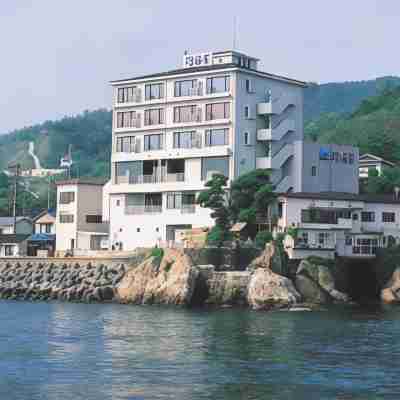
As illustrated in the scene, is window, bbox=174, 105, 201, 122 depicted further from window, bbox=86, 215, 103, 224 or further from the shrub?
window, bbox=86, 215, 103, 224

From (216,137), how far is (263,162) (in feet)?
16.4

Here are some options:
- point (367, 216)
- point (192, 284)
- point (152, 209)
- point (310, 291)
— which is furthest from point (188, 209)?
point (310, 291)

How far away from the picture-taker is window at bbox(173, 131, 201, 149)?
94.6m

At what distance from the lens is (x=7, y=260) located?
99938 mm

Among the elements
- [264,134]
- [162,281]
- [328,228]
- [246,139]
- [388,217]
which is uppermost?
[264,134]

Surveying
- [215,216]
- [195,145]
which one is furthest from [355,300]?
[195,145]

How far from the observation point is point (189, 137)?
95125 mm

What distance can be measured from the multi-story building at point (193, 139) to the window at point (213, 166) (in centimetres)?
9

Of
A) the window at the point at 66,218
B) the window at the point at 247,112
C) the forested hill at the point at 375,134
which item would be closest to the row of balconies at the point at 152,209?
the window at the point at 66,218

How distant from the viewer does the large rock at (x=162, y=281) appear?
78.9m

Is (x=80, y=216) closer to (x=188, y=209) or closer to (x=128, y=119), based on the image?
(x=128, y=119)

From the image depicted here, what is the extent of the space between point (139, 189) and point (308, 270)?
22.9m

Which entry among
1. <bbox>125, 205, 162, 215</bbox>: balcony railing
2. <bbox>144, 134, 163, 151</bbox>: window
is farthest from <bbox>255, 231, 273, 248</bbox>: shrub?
<bbox>144, 134, 163, 151</bbox>: window

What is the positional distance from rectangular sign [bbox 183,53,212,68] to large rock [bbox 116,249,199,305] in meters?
23.4
